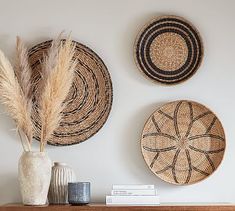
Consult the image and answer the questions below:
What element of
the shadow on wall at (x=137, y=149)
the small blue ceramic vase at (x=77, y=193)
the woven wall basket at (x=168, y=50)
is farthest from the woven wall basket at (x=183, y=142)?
the small blue ceramic vase at (x=77, y=193)

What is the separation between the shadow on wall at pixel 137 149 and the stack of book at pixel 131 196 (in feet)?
0.74

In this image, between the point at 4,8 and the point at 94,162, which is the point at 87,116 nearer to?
the point at 94,162

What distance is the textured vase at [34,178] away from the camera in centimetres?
220

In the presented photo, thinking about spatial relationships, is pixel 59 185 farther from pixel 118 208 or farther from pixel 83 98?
pixel 83 98

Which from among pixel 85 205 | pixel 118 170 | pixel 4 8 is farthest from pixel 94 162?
pixel 4 8

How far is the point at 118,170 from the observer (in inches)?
98.0

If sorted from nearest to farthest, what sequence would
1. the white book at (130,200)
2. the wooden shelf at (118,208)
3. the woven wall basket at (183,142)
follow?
the wooden shelf at (118,208) → the white book at (130,200) → the woven wall basket at (183,142)

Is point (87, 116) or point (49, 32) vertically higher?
point (49, 32)

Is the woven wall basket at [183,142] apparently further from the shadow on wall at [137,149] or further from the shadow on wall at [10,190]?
the shadow on wall at [10,190]

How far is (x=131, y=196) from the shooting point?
224 centimetres

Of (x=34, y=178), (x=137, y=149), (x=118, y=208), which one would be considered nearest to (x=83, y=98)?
(x=137, y=149)

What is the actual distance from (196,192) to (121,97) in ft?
2.10

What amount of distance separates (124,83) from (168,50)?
30 centimetres

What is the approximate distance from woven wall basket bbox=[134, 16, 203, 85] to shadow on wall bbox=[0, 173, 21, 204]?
90cm
